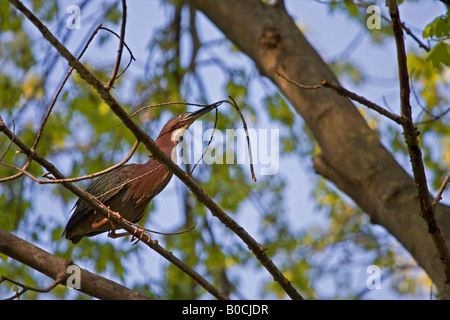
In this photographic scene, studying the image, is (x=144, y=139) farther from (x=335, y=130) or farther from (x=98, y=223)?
(x=335, y=130)

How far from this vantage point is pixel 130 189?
3.96 metres

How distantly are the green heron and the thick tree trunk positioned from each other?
0.74 metres

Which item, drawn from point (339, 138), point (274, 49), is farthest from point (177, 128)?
point (339, 138)

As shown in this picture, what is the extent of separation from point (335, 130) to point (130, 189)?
162cm

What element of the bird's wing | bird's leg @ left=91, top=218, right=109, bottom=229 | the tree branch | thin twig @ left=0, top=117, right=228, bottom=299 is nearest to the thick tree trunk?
the bird's wing

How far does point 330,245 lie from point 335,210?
Result: 1.77 ft

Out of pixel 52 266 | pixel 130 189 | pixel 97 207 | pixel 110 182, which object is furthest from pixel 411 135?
pixel 110 182

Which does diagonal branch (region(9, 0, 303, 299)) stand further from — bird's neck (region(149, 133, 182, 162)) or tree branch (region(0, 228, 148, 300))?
bird's neck (region(149, 133, 182, 162))

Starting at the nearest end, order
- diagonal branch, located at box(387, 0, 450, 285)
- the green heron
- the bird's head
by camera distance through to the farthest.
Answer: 1. diagonal branch, located at box(387, 0, 450, 285)
2. the green heron
3. the bird's head

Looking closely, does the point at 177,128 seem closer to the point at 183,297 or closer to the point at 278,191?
the point at 183,297

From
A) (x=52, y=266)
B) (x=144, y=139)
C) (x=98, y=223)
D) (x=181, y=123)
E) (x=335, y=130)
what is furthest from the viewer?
(x=181, y=123)

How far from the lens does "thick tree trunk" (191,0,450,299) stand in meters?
3.63

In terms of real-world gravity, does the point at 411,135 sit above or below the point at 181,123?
below

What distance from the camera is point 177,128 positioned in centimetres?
438
